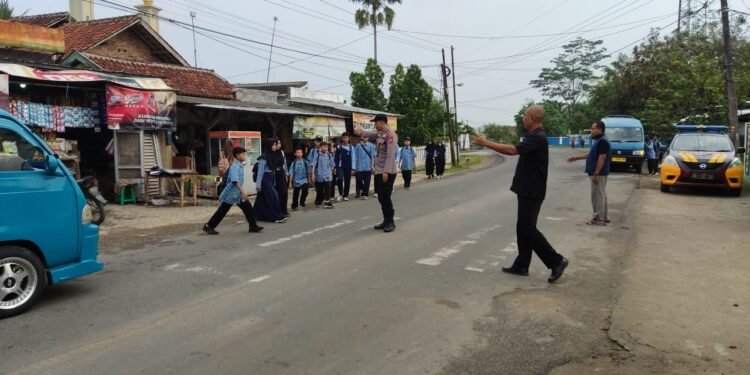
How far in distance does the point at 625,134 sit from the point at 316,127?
13.0 m

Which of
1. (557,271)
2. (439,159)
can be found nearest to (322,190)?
(557,271)

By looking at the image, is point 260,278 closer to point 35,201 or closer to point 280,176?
point 35,201

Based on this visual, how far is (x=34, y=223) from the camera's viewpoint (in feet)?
17.2

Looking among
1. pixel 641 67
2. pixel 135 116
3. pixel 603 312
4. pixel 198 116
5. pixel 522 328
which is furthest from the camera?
pixel 641 67

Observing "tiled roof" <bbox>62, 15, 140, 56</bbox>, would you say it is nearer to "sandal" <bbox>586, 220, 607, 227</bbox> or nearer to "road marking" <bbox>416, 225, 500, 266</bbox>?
"road marking" <bbox>416, 225, 500, 266</bbox>

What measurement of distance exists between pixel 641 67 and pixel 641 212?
26.4m

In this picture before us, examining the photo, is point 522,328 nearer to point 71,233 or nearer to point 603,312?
point 603,312

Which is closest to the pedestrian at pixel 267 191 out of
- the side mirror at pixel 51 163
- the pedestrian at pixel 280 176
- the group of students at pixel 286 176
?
the group of students at pixel 286 176

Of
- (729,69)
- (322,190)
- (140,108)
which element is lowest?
(322,190)

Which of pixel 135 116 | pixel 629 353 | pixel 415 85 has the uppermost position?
pixel 415 85

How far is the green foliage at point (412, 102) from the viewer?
118 feet

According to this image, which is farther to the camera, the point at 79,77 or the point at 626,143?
the point at 626,143

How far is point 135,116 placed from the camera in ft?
44.2

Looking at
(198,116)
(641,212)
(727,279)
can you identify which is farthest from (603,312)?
(198,116)
